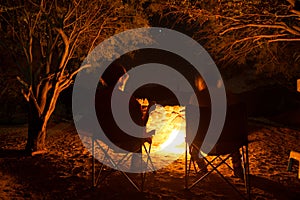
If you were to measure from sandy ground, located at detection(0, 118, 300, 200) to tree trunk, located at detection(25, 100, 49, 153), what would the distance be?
0.28 meters

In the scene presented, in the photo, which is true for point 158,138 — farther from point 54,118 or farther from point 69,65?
point 54,118

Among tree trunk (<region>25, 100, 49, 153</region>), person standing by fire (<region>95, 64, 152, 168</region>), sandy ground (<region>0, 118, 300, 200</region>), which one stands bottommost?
sandy ground (<region>0, 118, 300, 200</region>)

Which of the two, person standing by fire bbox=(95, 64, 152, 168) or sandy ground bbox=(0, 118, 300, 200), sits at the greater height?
person standing by fire bbox=(95, 64, 152, 168)

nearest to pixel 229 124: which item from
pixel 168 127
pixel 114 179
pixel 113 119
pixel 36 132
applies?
pixel 113 119

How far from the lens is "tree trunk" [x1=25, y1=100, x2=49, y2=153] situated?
7.73m

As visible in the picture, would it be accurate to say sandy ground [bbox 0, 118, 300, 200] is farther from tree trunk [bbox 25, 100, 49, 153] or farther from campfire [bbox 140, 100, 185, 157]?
campfire [bbox 140, 100, 185, 157]

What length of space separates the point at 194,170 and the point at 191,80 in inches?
566

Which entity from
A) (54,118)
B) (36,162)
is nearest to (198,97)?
(36,162)

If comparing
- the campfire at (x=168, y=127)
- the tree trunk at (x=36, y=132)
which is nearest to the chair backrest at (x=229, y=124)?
the campfire at (x=168, y=127)

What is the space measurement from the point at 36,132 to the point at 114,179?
9.58ft

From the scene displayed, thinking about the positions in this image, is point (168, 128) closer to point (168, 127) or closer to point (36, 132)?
point (168, 127)

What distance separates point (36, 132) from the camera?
7773 millimetres

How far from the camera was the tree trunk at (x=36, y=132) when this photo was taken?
25.4ft

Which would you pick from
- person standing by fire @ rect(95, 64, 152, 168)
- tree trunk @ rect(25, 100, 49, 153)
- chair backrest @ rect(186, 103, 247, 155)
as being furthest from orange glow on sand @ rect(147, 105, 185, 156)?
chair backrest @ rect(186, 103, 247, 155)
